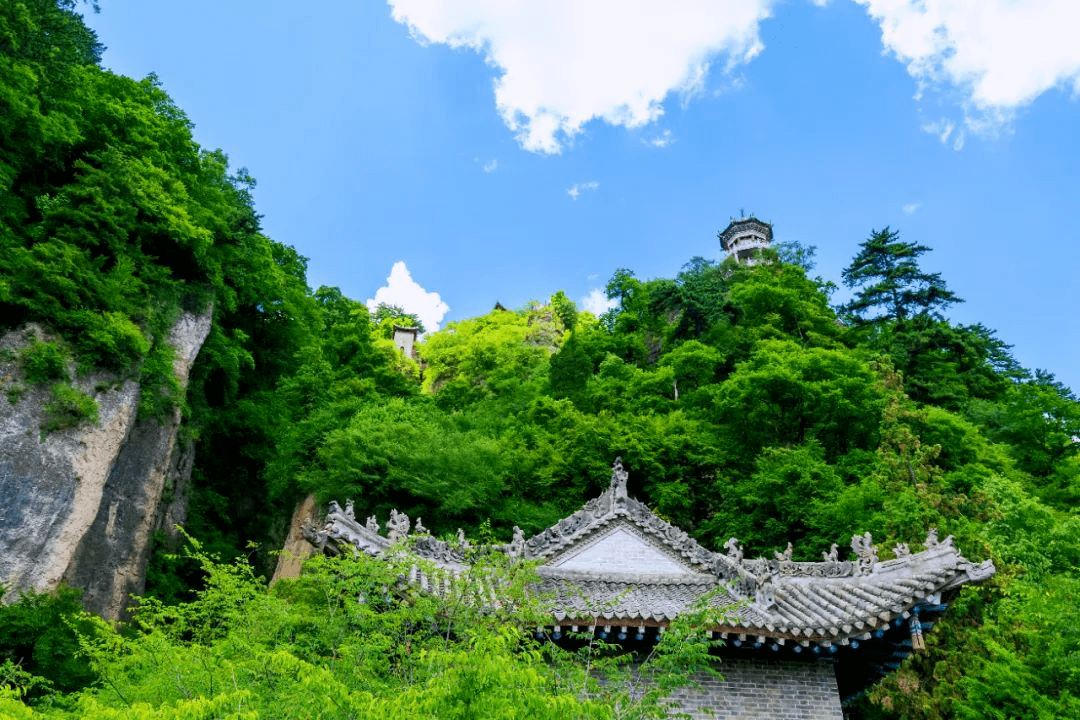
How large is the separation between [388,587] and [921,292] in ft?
106

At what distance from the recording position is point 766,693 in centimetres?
917

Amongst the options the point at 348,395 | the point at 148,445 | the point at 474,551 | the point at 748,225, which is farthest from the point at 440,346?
the point at 474,551

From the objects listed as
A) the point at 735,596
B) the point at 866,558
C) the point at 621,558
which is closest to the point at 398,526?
the point at 621,558

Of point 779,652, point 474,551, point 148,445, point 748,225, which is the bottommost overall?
point 779,652

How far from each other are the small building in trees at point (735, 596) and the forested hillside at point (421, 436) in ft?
3.44

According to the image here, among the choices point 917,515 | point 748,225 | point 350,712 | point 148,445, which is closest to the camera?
point 350,712

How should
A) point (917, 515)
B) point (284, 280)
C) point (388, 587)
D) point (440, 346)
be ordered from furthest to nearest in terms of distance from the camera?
point (440, 346), point (284, 280), point (917, 515), point (388, 587)

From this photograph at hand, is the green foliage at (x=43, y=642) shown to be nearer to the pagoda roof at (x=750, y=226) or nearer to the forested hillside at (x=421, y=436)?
the forested hillside at (x=421, y=436)

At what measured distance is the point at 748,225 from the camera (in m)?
56.5

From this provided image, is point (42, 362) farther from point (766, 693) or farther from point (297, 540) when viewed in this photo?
point (766, 693)

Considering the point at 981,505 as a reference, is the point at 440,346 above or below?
above

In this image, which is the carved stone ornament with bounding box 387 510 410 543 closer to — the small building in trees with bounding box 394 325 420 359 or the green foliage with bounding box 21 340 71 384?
the green foliage with bounding box 21 340 71 384

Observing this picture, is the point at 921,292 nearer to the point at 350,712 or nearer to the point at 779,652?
the point at 779,652

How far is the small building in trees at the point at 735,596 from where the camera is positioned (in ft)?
28.8
